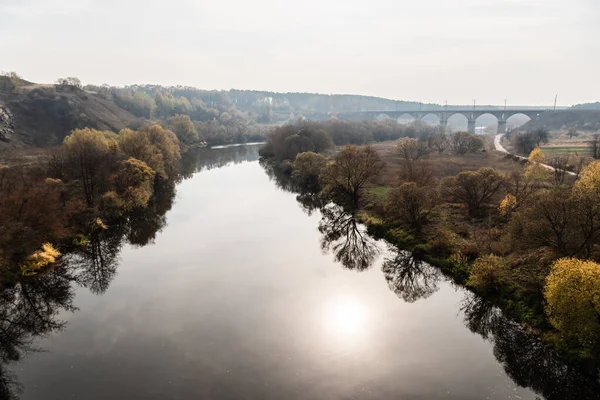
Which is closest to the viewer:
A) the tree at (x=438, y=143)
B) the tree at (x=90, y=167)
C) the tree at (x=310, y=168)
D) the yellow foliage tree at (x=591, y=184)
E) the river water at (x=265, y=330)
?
the river water at (x=265, y=330)

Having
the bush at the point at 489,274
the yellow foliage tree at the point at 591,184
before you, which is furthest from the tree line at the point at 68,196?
the yellow foliage tree at the point at 591,184

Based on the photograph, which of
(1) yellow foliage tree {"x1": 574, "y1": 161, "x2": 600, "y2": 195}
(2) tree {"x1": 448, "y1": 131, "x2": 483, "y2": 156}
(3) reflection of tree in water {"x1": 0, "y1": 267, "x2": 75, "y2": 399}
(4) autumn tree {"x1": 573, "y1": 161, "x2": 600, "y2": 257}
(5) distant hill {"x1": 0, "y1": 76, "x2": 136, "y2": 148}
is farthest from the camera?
(5) distant hill {"x1": 0, "y1": 76, "x2": 136, "y2": 148}

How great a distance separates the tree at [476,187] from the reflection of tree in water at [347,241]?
1200 centimetres

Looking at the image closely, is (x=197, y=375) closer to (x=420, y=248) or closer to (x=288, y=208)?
(x=420, y=248)

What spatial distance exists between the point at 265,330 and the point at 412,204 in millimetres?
22768

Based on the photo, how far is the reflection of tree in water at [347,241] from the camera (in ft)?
131

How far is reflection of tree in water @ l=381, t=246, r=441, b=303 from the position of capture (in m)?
32.6

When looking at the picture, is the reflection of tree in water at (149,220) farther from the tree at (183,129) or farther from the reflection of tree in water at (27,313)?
the tree at (183,129)

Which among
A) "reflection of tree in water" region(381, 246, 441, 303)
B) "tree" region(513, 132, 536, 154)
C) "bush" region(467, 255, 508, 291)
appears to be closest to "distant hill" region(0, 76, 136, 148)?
"reflection of tree in water" region(381, 246, 441, 303)

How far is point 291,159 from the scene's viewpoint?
95.9 m

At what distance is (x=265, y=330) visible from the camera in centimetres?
2711

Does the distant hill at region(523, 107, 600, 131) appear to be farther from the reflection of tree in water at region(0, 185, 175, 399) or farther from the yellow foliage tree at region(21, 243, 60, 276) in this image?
the yellow foliage tree at region(21, 243, 60, 276)

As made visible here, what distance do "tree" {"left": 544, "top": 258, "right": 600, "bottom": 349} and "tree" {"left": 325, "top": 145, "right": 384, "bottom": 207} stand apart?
112 feet

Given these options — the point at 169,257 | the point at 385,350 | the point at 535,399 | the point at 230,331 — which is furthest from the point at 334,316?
the point at 169,257
